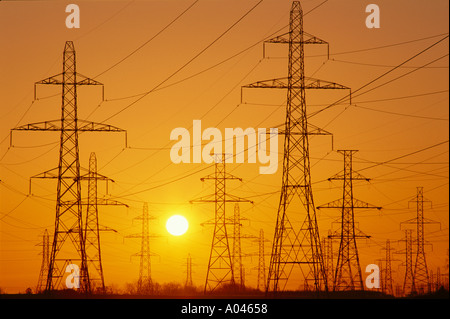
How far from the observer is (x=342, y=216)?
75.2 m

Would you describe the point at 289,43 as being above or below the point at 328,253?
above

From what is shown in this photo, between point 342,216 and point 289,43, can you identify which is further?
point 342,216

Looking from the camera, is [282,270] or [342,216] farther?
[342,216]

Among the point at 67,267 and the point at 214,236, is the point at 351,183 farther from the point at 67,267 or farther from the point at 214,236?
the point at 67,267
